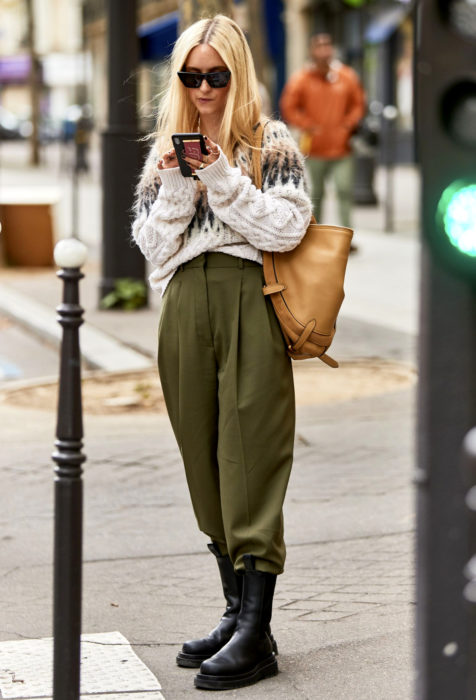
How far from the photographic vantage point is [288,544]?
5.40 metres

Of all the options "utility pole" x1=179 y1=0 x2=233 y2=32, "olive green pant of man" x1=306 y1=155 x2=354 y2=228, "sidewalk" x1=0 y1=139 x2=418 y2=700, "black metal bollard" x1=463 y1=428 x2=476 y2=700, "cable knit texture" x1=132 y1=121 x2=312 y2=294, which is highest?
"utility pole" x1=179 y1=0 x2=233 y2=32

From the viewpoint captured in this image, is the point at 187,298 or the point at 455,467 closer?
the point at 455,467

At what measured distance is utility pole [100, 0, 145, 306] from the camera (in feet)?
36.3

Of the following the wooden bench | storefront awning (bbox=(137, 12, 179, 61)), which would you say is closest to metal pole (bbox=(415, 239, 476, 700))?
the wooden bench

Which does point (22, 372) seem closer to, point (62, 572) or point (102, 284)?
point (102, 284)

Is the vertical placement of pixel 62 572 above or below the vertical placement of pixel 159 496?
above

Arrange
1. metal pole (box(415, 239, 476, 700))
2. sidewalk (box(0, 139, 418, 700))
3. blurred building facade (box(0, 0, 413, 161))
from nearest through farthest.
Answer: metal pole (box(415, 239, 476, 700)) → sidewalk (box(0, 139, 418, 700)) → blurred building facade (box(0, 0, 413, 161))

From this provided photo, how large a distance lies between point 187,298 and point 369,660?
122 cm

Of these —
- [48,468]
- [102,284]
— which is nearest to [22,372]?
[102,284]

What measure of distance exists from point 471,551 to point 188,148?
181cm

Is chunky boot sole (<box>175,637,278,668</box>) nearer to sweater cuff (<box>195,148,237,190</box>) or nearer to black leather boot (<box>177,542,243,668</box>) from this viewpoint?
black leather boot (<box>177,542,243,668</box>)

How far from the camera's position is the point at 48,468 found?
21.9ft

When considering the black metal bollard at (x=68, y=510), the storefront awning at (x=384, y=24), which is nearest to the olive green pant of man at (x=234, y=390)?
the black metal bollard at (x=68, y=510)

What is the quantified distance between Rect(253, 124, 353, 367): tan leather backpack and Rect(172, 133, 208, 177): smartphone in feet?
0.78
